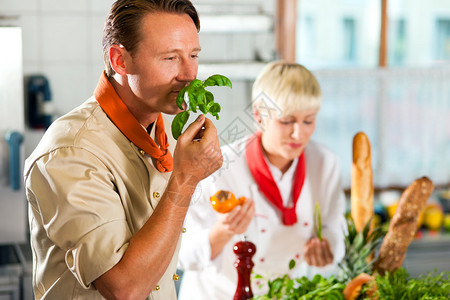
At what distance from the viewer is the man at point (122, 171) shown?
1010mm

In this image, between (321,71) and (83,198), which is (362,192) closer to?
(83,198)

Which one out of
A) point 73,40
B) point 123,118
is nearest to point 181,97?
point 123,118

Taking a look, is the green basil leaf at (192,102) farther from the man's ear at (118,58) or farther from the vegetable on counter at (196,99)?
the man's ear at (118,58)

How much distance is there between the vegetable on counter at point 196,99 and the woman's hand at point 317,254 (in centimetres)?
72

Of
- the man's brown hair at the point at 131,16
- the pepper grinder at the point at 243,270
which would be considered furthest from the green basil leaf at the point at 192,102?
the pepper grinder at the point at 243,270

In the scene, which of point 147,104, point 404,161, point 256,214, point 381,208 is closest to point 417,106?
point 404,161

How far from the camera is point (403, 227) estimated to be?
1.56m

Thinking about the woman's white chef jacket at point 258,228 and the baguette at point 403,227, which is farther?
the woman's white chef jacket at point 258,228

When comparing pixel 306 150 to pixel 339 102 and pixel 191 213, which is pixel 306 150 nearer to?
pixel 191 213

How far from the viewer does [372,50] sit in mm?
3822

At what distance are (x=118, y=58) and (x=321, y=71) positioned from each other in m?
2.63

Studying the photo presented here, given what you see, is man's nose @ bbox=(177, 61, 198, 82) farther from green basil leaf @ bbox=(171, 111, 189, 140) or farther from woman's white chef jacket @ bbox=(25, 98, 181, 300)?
woman's white chef jacket @ bbox=(25, 98, 181, 300)

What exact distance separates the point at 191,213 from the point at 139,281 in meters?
0.77

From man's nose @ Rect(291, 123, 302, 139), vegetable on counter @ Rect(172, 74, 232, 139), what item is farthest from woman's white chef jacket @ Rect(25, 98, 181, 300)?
man's nose @ Rect(291, 123, 302, 139)
